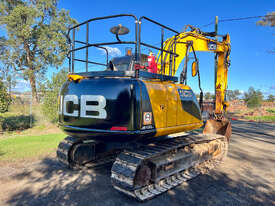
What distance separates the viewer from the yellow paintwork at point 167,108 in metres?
3.84

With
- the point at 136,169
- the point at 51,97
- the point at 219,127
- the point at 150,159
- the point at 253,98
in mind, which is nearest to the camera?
the point at 136,169

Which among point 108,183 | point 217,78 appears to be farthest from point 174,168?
point 217,78

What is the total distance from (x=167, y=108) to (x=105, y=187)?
6.87ft

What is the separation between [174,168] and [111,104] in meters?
2.14

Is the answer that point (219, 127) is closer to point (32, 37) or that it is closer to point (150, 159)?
point (150, 159)

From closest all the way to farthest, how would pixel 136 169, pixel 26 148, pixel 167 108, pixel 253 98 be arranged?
pixel 136 169
pixel 167 108
pixel 26 148
pixel 253 98

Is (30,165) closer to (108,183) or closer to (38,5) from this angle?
(108,183)

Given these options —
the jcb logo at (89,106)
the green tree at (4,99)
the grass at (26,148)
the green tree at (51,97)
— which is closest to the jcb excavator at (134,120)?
the jcb logo at (89,106)

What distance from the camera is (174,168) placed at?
177 inches

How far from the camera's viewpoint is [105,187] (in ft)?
13.7

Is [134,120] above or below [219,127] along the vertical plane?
above

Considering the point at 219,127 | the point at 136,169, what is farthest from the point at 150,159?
the point at 219,127

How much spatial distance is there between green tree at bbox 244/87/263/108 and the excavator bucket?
28.9 metres

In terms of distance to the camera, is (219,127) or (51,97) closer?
(219,127)
